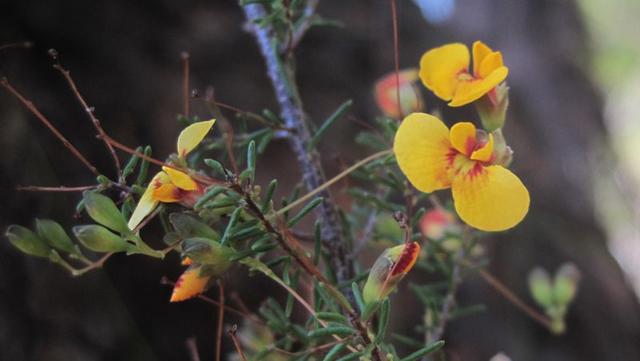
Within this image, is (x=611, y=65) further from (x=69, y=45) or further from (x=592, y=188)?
(x=69, y=45)

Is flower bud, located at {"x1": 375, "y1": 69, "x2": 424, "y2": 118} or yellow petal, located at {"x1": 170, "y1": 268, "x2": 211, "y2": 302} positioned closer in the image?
yellow petal, located at {"x1": 170, "y1": 268, "x2": 211, "y2": 302}

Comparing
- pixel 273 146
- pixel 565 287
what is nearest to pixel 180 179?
pixel 565 287

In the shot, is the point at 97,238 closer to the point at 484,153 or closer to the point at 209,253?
the point at 209,253

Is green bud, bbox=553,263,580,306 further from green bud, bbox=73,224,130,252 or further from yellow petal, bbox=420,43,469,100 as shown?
green bud, bbox=73,224,130,252

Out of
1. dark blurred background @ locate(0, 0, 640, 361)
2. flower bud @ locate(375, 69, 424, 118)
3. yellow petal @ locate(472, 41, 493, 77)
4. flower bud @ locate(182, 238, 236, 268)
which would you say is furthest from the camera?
dark blurred background @ locate(0, 0, 640, 361)

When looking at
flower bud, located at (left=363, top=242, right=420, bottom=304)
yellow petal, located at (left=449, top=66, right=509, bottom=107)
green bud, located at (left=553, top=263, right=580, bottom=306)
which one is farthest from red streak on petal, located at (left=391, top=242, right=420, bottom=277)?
green bud, located at (left=553, top=263, right=580, bottom=306)

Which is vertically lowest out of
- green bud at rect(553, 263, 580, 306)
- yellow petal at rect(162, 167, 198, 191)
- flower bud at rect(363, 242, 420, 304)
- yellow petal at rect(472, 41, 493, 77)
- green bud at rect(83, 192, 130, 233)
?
green bud at rect(553, 263, 580, 306)
